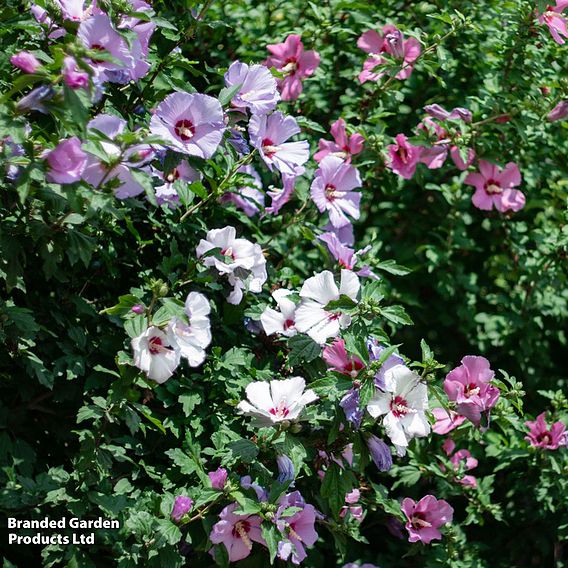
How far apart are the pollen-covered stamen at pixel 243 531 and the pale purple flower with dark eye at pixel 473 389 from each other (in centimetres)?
56

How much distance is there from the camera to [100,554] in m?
1.95

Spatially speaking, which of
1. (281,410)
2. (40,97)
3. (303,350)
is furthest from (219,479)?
(40,97)

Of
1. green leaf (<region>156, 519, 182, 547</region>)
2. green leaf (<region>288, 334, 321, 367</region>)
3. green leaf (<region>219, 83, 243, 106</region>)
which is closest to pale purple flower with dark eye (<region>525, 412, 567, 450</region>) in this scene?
green leaf (<region>288, 334, 321, 367</region>)

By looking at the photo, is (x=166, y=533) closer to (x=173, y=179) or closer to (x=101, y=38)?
(x=173, y=179)

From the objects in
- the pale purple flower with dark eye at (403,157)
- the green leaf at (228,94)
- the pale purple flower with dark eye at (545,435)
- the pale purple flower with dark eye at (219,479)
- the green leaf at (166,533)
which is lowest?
the pale purple flower with dark eye at (545,435)

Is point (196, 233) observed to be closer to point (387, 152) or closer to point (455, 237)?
point (387, 152)

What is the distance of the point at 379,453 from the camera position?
179 centimetres

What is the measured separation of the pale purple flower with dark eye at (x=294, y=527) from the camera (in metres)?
1.75

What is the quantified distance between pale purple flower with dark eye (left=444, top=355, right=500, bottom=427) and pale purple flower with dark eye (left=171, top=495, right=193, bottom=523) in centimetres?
65

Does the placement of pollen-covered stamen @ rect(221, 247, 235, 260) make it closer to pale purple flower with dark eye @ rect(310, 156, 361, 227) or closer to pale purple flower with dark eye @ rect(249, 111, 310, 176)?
pale purple flower with dark eye @ rect(249, 111, 310, 176)

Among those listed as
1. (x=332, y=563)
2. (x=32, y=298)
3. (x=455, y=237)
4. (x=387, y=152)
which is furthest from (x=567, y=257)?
(x=32, y=298)

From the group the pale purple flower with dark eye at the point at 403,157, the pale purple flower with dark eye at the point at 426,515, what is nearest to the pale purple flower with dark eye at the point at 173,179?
the pale purple flower with dark eye at the point at 403,157

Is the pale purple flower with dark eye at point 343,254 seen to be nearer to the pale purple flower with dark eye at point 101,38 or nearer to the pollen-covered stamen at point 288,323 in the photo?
the pollen-covered stamen at point 288,323

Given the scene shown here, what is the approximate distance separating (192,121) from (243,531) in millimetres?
880
